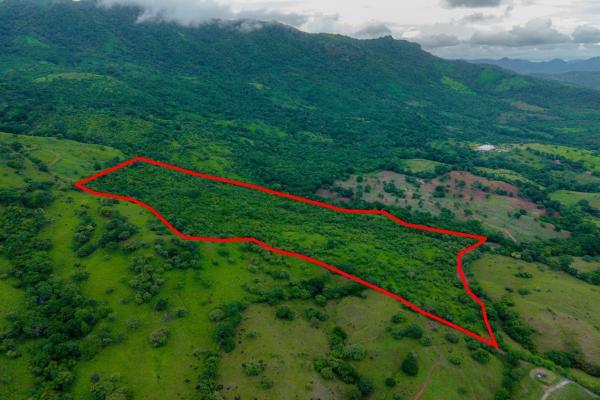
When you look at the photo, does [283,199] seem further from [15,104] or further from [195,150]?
[15,104]

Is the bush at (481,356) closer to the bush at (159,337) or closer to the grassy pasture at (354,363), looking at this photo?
the grassy pasture at (354,363)

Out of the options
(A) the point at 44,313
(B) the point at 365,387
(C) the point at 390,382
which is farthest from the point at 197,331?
(C) the point at 390,382

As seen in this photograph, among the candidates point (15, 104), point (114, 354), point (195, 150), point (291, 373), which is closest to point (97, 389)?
point (114, 354)

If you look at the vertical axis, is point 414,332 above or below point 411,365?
above

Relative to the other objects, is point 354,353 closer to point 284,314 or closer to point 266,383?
point 284,314

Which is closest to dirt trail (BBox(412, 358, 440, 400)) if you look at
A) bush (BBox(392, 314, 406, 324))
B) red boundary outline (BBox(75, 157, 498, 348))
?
bush (BBox(392, 314, 406, 324))

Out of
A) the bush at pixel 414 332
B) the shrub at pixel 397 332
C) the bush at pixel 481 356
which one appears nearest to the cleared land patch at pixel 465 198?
the bush at pixel 481 356

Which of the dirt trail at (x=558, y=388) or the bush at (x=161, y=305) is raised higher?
the bush at (x=161, y=305)

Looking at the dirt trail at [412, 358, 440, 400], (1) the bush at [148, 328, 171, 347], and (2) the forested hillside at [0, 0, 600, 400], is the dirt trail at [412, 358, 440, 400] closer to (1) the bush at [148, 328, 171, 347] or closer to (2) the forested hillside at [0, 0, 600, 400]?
(2) the forested hillside at [0, 0, 600, 400]
